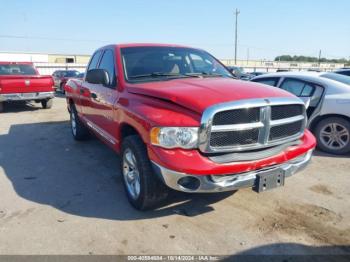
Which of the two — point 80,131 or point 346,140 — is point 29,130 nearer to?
point 80,131

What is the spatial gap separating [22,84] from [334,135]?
10.2 m

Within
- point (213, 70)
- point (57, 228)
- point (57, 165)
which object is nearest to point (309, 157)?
point (213, 70)

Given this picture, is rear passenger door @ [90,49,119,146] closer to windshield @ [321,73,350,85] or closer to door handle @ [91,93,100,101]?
door handle @ [91,93,100,101]

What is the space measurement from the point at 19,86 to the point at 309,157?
1063 centimetres

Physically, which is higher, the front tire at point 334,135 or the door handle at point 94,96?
the door handle at point 94,96

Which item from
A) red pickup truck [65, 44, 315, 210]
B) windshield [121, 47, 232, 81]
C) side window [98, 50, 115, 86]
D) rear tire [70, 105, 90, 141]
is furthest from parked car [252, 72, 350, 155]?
rear tire [70, 105, 90, 141]

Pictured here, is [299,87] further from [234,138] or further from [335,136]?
[234,138]

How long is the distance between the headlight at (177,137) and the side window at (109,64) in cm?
154

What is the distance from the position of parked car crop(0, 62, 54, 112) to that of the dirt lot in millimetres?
6751

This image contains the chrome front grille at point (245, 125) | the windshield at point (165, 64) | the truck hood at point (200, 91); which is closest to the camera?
the chrome front grille at point (245, 125)

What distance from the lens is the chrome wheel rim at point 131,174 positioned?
368 cm

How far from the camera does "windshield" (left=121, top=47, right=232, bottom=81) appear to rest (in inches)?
168

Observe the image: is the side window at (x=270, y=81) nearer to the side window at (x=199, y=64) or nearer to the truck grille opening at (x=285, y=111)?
the side window at (x=199, y=64)

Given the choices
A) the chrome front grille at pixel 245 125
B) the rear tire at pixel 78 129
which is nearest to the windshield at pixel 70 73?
the rear tire at pixel 78 129
